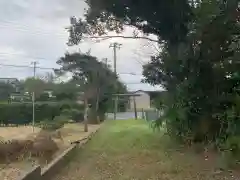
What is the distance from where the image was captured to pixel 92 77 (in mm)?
28828

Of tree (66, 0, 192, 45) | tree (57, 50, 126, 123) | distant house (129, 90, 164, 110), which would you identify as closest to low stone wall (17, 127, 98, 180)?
distant house (129, 90, 164, 110)

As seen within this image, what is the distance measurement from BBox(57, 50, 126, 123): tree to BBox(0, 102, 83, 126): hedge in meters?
2.53

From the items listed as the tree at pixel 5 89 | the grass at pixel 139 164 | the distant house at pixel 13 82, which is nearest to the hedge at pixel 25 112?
the grass at pixel 139 164

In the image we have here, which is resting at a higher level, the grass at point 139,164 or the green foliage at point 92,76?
the green foliage at point 92,76

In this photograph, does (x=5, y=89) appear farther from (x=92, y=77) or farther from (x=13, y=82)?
(x=92, y=77)

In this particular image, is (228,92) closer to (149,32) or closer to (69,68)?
(149,32)

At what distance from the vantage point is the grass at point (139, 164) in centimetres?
704

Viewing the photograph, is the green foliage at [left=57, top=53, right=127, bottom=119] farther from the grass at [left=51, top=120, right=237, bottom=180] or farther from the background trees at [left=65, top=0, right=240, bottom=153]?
the grass at [left=51, top=120, right=237, bottom=180]

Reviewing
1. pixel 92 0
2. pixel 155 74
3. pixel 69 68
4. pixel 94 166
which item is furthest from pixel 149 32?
pixel 69 68

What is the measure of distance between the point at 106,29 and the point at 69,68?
64.8 ft

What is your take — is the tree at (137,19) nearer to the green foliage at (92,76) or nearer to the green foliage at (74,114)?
the green foliage at (92,76)

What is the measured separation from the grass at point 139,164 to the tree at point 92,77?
15.8m

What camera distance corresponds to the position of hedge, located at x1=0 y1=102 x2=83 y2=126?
2628cm

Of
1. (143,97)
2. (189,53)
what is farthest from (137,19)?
(143,97)
